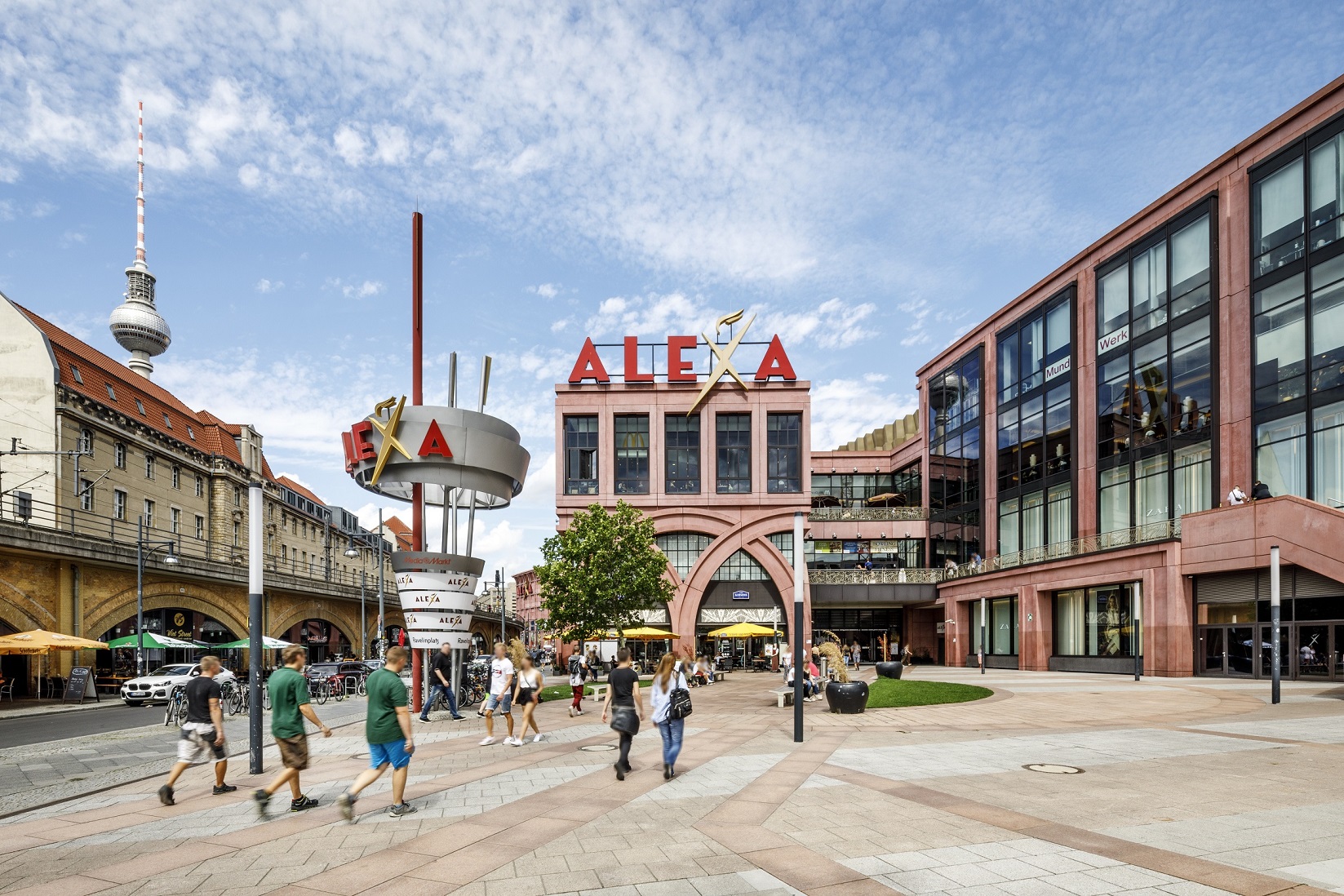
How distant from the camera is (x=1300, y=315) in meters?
29.3

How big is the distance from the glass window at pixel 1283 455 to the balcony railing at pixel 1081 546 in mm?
3839

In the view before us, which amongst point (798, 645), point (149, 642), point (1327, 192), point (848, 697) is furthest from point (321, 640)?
point (1327, 192)

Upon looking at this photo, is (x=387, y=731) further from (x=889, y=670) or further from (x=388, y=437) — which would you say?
(x=889, y=670)

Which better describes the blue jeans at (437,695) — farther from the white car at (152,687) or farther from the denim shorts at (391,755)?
the white car at (152,687)

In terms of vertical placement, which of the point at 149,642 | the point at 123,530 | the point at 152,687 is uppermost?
the point at 123,530

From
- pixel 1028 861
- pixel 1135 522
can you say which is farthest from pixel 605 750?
pixel 1135 522

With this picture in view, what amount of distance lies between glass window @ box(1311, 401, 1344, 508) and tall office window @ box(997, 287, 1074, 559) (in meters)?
12.8

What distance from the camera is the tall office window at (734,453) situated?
54.8m

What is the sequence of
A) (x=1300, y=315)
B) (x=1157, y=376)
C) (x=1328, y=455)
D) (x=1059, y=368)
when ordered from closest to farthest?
(x=1328, y=455), (x=1300, y=315), (x=1157, y=376), (x=1059, y=368)

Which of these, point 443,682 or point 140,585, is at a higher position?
point 140,585

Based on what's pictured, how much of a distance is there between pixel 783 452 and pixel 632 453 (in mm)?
9322

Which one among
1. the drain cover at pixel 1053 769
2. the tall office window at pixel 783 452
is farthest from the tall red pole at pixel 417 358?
the tall office window at pixel 783 452

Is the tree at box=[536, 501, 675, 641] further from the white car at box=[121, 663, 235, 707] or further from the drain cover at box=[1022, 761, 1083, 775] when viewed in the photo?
the drain cover at box=[1022, 761, 1083, 775]

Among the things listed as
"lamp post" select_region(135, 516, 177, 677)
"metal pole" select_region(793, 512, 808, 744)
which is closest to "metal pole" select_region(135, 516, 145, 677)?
"lamp post" select_region(135, 516, 177, 677)
